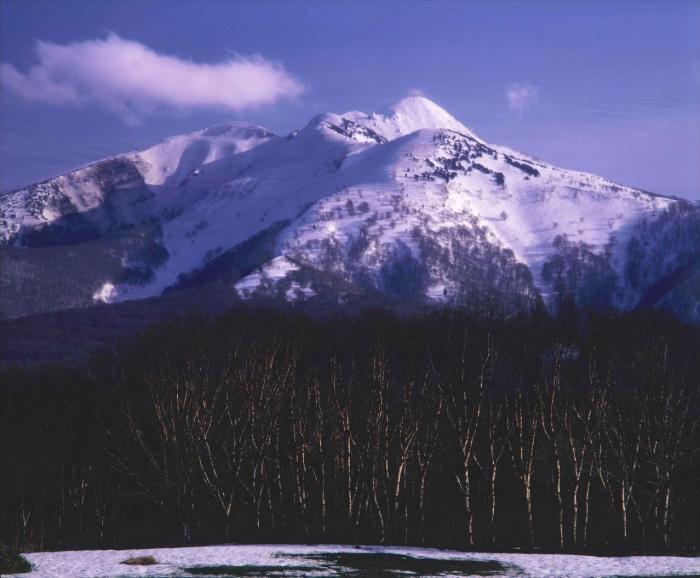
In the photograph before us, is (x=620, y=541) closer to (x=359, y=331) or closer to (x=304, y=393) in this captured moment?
(x=304, y=393)

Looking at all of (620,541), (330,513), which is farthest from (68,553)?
(620,541)

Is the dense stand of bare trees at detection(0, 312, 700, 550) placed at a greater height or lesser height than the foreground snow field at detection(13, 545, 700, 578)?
greater

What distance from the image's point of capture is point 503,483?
2662 inches

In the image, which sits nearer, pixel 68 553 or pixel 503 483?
pixel 68 553

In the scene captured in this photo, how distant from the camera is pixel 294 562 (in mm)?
40125

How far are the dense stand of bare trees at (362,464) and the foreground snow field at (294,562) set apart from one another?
21.1 feet

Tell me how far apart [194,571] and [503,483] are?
34.3 m

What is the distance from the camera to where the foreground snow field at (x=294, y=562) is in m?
37.4

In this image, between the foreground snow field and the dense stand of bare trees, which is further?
the dense stand of bare trees

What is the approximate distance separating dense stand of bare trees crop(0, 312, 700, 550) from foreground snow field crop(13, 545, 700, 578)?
21.1 feet

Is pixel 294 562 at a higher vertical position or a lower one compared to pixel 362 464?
lower

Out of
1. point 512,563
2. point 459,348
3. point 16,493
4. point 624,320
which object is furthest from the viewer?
point 624,320

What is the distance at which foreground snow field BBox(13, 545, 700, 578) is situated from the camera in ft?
123

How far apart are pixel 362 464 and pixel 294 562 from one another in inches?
705
